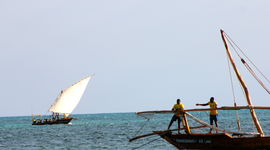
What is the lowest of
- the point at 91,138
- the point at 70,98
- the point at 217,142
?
the point at 217,142

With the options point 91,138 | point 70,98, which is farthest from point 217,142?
point 70,98

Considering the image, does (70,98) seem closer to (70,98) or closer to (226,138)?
(70,98)

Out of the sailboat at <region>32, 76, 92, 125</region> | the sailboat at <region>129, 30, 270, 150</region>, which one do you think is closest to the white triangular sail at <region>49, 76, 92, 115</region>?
the sailboat at <region>32, 76, 92, 125</region>

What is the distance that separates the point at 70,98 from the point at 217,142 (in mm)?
69307

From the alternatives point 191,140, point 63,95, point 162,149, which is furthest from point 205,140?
point 63,95

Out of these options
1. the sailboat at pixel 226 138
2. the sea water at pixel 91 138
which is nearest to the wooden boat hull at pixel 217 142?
the sailboat at pixel 226 138

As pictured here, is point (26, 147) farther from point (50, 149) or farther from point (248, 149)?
point (248, 149)

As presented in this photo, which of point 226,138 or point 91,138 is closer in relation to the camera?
point 226,138

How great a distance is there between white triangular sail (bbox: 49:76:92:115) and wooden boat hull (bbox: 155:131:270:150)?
219 ft

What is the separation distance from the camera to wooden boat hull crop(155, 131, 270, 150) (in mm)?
27234

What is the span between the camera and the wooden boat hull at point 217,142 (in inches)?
1072

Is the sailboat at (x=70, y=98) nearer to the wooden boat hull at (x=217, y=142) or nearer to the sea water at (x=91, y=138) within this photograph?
the sea water at (x=91, y=138)

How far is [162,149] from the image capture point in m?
36.8

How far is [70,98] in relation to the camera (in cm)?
9588
